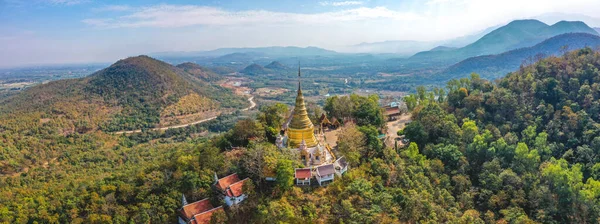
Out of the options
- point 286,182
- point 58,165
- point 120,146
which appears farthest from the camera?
point 120,146

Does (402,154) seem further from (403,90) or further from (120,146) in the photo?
(403,90)

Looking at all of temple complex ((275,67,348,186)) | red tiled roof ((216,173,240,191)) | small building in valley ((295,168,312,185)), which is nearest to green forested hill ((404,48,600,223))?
temple complex ((275,67,348,186))

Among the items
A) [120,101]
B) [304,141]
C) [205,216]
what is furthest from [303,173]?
[120,101]

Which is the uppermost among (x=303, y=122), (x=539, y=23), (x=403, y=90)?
(x=539, y=23)

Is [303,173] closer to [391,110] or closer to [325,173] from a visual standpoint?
[325,173]

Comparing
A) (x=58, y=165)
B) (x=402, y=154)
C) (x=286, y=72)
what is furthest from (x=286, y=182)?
(x=286, y=72)

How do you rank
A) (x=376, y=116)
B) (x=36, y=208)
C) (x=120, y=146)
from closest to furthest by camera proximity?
(x=36, y=208), (x=376, y=116), (x=120, y=146)

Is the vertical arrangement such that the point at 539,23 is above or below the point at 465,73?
Result: above

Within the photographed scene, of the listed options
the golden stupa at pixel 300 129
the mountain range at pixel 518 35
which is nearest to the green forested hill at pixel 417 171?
the golden stupa at pixel 300 129

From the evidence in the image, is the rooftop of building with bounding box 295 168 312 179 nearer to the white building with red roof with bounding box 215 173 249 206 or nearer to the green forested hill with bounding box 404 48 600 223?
the white building with red roof with bounding box 215 173 249 206
